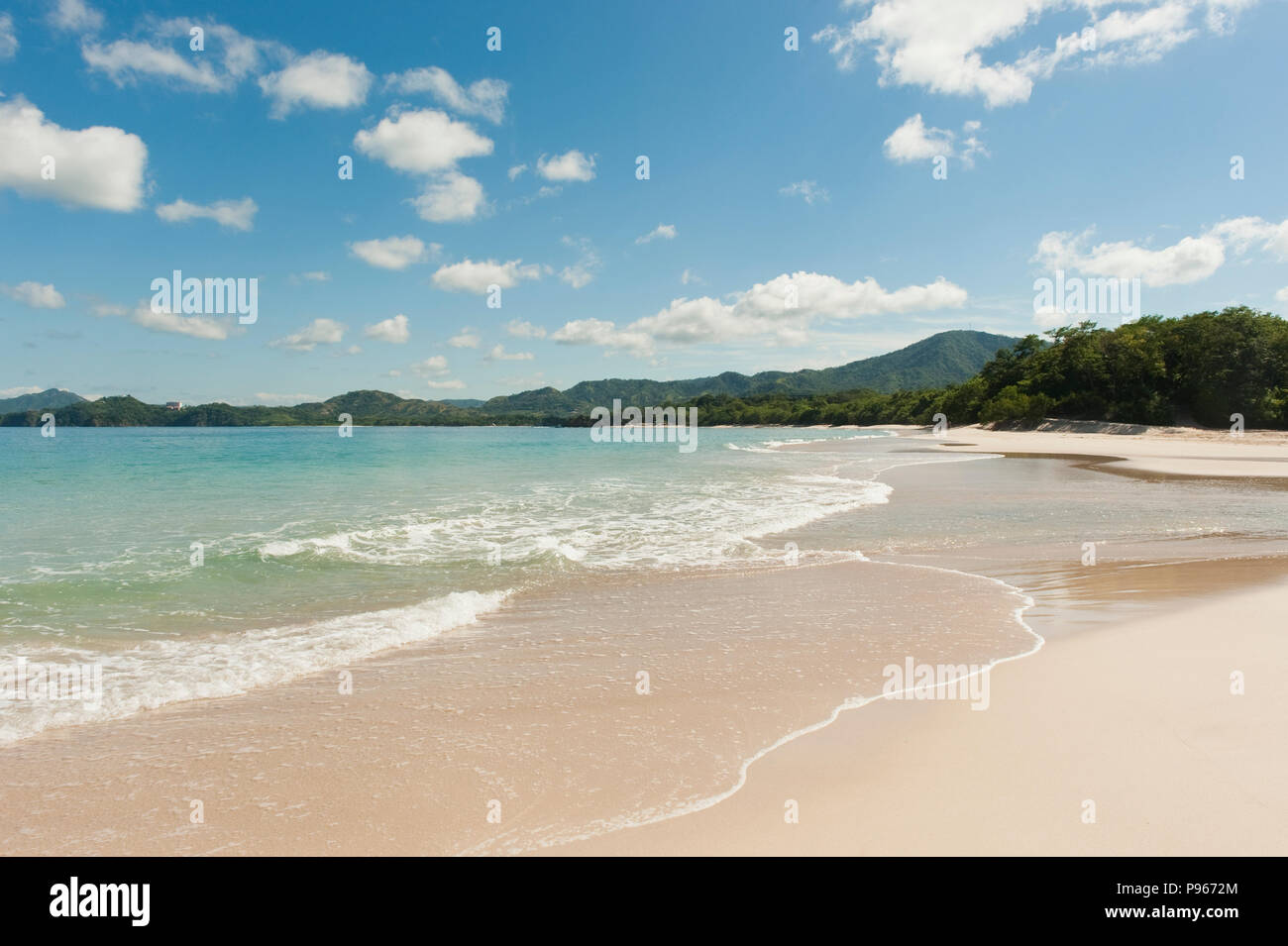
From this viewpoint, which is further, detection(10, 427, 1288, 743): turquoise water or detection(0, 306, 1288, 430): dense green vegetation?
detection(0, 306, 1288, 430): dense green vegetation

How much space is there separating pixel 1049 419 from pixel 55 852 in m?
85.3

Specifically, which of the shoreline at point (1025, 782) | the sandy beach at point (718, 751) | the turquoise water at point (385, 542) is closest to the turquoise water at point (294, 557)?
the turquoise water at point (385, 542)

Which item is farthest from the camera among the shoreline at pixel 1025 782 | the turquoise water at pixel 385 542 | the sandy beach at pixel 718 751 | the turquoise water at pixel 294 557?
the turquoise water at pixel 385 542

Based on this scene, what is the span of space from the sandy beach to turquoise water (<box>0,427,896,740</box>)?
3.41 ft

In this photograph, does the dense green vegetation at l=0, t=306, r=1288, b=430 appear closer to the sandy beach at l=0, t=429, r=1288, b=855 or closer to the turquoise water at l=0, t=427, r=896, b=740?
the turquoise water at l=0, t=427, r=896, b=740

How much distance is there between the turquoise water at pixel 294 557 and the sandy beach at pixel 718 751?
1038 millimetres

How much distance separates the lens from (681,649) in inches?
250

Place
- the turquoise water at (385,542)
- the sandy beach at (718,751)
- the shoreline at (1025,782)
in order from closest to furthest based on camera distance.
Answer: the shoreline at (1025,782) < the sandy beach at (718,751) < the turquoise water at (385,542)

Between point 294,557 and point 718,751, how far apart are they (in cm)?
978

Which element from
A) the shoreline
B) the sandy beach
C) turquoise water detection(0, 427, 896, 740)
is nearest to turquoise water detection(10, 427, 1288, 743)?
turquoise water detection(0, 427, 896, 740)

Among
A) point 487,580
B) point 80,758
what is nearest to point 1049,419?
point 487,580

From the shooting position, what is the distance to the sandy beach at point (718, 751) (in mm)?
3215

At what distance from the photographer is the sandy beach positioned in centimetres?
321

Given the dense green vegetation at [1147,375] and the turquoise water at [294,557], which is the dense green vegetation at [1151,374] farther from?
the turquoise water at [294,557]
